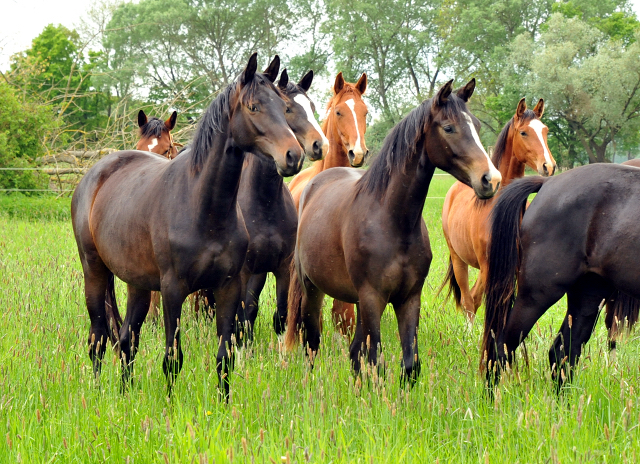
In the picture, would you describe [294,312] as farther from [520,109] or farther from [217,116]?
[520,109]

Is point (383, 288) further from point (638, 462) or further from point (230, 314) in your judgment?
point (638, 462)

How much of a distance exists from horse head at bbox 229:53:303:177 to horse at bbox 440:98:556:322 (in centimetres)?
271

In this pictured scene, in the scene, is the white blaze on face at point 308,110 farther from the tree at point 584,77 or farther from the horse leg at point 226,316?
the tree at point 584,77

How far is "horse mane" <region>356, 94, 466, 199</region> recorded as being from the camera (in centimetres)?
365

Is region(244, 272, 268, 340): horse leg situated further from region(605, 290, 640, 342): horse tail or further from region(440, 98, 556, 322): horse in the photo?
region(605, 290, 640, 342): horse tail

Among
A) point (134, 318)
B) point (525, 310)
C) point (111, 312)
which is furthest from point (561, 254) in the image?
point (111, 312)

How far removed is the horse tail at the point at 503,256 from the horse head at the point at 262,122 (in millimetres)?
1536

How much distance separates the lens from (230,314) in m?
3.86

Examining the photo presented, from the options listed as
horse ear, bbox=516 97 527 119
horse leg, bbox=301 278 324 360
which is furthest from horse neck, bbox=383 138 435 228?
horse ear, bbox=516 97 527 119

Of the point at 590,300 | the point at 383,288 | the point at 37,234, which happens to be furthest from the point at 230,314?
the point at 37,234

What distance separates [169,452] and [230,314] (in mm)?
1262

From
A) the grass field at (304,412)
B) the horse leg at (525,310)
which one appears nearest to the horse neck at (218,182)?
the grass field at (304,412)

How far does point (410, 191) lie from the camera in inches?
149

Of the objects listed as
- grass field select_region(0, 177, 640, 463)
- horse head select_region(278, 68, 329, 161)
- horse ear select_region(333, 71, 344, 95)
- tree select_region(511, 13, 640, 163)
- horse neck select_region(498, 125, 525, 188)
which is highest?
tree select_region(511, 13, 640, 163)
